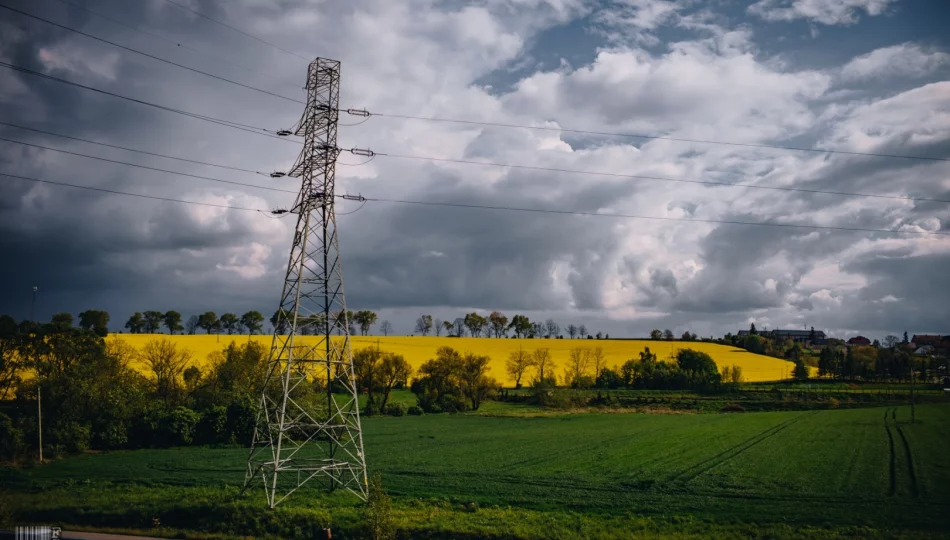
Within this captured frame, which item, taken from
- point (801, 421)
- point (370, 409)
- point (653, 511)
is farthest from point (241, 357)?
point (801, 421)

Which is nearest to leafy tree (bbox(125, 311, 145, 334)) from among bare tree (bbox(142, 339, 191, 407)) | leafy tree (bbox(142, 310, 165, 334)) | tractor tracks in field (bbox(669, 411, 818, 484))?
leafy tree (bbox(142, 310, 165, 334))

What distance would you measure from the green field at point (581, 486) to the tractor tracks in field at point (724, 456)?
182 mm

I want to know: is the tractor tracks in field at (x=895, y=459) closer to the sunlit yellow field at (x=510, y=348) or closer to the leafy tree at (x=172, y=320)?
the sunlit yellow field at (x=510, y=348)

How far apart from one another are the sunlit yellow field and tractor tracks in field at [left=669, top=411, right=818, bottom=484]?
61.2 m

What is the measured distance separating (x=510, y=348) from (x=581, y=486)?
367 ft

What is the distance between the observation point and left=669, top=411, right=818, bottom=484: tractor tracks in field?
40875 millimetres

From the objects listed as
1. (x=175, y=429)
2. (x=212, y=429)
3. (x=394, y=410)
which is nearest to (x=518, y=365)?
(x=394, y=410)

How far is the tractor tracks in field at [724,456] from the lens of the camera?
4088 centimetres

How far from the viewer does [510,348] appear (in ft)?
492

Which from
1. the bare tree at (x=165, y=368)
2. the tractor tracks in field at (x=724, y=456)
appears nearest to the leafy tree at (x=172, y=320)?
the bare tree at (x=165, y=368)

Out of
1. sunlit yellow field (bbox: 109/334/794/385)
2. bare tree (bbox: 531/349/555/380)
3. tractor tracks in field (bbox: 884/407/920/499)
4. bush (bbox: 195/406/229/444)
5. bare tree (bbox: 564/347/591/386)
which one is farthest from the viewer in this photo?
sunlit yellow field (bbox: 109/334/794/385)

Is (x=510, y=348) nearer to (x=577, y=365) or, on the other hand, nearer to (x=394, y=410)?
(x=577, y=365)

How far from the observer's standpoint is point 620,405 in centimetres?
9519

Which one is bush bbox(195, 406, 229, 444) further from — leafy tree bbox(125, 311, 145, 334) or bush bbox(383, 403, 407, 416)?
leafy tree bbox(125, 311, 145, 334)
